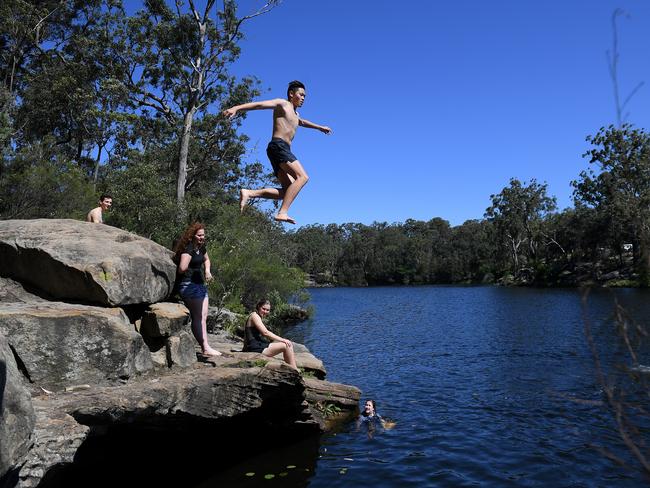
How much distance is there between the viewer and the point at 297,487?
868cm

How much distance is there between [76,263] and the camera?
8242mm

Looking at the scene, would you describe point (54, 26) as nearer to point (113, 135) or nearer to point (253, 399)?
point (113, 135)

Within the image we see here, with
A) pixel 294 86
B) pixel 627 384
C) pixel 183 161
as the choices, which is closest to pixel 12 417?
pixel 294 86

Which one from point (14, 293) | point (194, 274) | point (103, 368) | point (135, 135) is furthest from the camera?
point (135, 135)

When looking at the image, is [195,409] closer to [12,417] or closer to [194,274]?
[194,274]

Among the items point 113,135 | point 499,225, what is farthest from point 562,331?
point 499,225

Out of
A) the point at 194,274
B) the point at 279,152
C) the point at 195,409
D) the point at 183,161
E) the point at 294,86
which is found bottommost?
the point at 195,409

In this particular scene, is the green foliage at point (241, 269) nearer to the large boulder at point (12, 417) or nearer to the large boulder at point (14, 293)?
the large boulder at point (14, 293)

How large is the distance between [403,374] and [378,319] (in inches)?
831

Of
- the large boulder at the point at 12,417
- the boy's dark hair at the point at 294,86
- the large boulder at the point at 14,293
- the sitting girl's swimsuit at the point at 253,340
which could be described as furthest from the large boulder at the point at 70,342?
the boy's dark hair at the point at 294,86

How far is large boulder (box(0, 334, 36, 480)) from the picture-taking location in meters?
4.74

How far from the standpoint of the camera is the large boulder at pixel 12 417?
474 centimetres

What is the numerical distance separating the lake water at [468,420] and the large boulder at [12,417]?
4266 millimetres

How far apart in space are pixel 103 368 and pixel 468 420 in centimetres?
842
